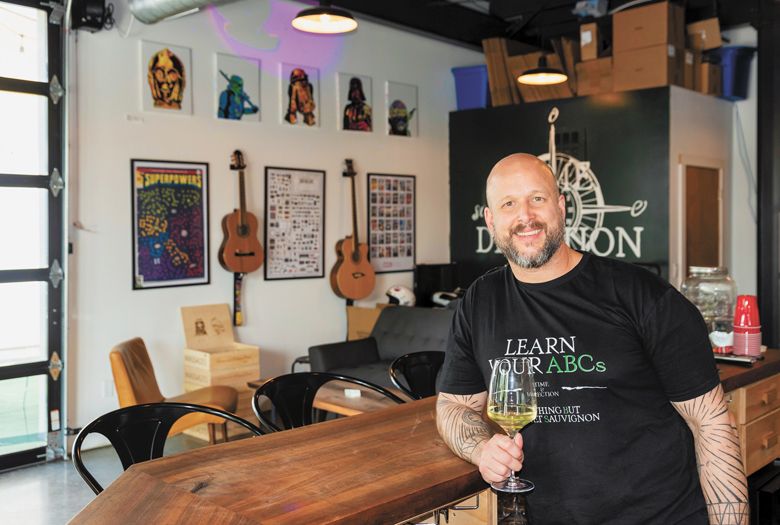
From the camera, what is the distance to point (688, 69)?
6852 millimetres

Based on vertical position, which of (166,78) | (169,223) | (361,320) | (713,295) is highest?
(166,78)

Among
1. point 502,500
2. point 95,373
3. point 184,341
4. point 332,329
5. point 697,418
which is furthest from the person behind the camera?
point 332,329

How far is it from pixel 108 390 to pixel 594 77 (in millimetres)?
4804

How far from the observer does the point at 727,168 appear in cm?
748

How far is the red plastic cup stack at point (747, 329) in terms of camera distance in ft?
11.2

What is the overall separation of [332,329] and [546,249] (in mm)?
5424

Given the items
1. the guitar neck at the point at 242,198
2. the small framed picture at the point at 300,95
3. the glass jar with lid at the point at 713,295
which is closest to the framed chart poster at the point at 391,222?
the small framed picture at the point at 300,95

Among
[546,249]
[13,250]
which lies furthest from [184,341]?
[546,249]

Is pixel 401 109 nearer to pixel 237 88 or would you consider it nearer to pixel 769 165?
pixel 237 88

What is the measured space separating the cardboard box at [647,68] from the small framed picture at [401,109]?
1.96m

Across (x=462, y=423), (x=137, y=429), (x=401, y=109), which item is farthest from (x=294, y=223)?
(x=462, y=423)

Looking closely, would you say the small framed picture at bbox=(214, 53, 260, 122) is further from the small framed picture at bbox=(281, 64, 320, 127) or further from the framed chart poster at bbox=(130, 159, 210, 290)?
the framed chart poster at bbox=(130, 159, 210, 290)

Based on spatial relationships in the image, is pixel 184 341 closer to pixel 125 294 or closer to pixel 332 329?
pixel 125 294

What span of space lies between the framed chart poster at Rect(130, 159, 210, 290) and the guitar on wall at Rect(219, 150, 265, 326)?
0.16m
